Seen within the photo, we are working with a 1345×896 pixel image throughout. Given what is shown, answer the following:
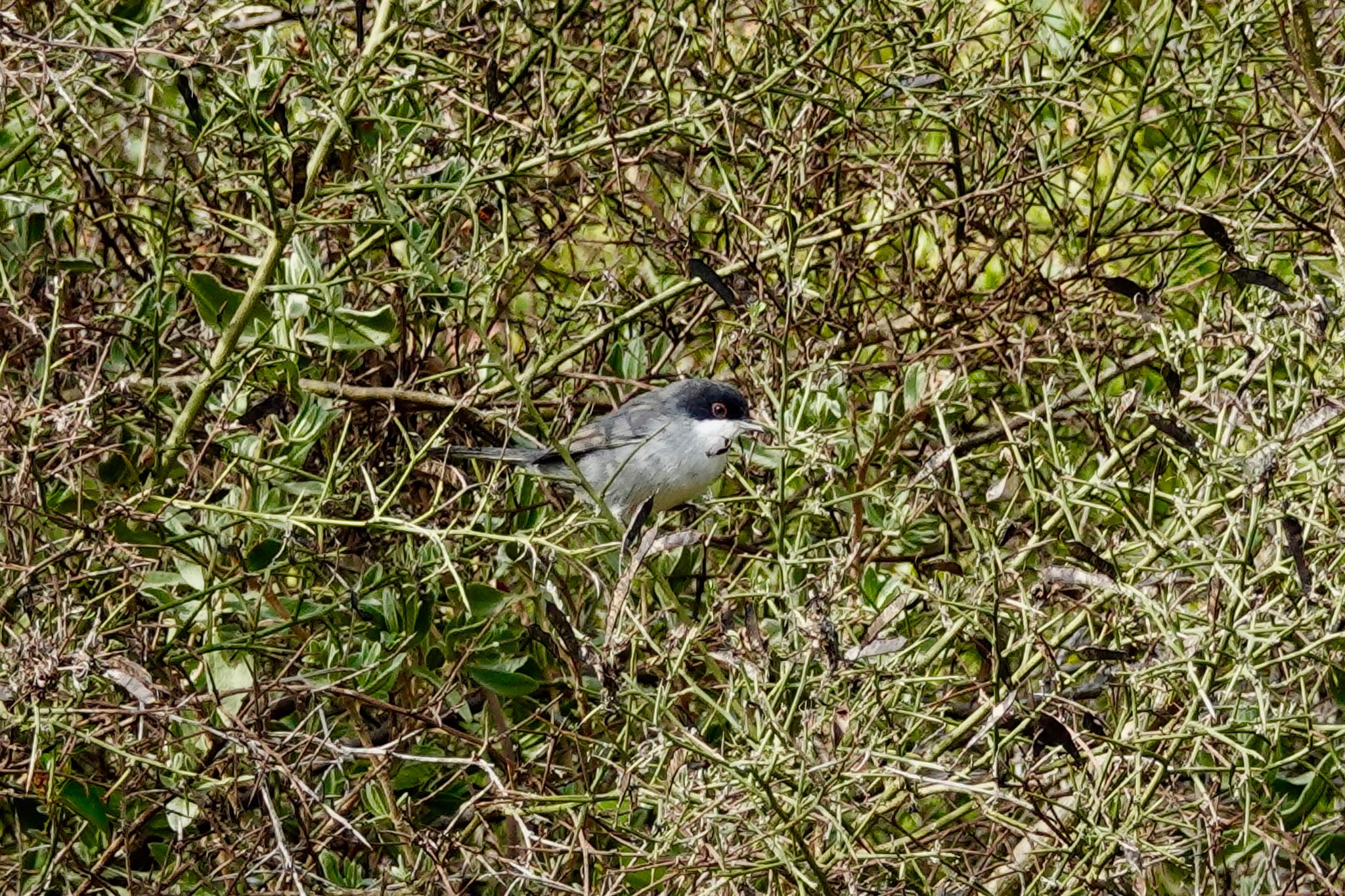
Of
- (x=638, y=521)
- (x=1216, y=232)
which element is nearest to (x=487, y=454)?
(x=638, y=521)

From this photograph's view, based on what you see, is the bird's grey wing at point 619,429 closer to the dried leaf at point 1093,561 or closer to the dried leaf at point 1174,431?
the dried leaf at point 1093,561

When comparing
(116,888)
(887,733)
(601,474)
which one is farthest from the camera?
(601,474)

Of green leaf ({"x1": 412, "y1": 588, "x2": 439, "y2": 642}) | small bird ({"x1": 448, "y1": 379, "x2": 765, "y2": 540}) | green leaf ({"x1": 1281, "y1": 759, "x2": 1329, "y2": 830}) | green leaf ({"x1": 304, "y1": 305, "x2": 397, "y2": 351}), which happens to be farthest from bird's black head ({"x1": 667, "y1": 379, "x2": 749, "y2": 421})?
green leaf ({"x1": 1281, "y1": 759, "x2": 1329, "y2": 830})

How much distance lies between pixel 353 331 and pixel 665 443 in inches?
64.4

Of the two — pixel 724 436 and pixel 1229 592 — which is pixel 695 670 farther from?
A: pixel 1229 592

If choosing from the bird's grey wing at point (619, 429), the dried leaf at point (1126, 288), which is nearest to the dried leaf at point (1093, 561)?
the dried leaf at point (1126, 288)

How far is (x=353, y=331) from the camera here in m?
3.31

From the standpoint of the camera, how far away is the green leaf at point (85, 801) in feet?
9.41

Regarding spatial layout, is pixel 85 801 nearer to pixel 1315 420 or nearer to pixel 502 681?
pixel 502 681

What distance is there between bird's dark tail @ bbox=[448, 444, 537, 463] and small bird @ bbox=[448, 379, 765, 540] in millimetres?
14

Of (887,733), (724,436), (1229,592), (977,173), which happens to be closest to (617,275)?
(724,436)

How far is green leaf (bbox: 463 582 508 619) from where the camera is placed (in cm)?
319

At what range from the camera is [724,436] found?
4387 mm

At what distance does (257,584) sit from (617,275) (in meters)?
1.30
